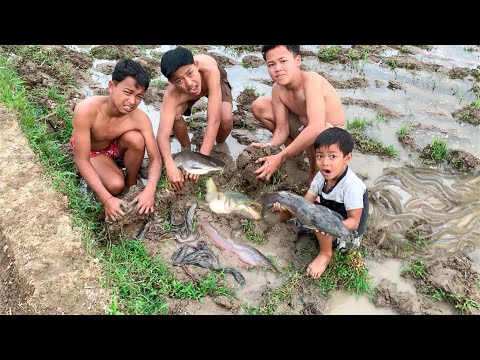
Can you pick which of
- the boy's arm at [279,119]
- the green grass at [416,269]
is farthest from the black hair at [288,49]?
the green grass at [416,269]

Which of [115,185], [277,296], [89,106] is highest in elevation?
[89,106]

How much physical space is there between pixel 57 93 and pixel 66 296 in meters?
3.72

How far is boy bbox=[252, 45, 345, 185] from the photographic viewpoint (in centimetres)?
433

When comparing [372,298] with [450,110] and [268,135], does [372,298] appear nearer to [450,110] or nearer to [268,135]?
[268,135]

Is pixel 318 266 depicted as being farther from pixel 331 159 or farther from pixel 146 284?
pixel 146 284

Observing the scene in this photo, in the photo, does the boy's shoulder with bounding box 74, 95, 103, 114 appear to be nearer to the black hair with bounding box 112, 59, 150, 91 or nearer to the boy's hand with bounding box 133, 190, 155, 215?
the black hair with bounding box 112, 59, 150, 91

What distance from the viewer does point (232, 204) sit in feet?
14.2

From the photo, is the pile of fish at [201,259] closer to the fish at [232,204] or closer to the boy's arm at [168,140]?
the fish at [232,204]

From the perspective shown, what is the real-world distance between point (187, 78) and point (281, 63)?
3.19ft

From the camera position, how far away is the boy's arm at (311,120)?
4340 millimetres

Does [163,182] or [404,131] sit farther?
[404,131]

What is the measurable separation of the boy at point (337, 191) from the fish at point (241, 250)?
41cm

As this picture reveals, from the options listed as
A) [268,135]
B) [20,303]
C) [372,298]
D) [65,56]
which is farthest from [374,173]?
[65,56]

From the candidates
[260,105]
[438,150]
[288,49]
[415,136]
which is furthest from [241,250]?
[415,136]
